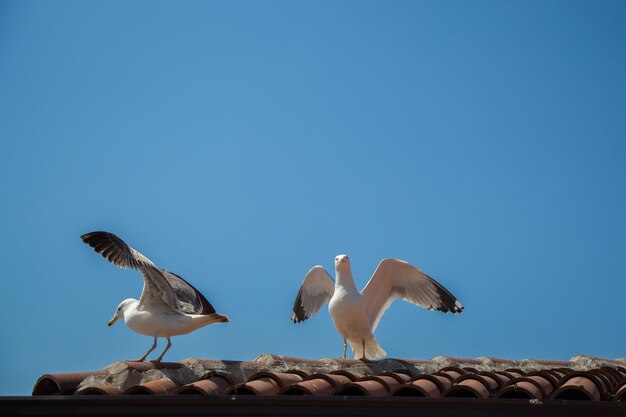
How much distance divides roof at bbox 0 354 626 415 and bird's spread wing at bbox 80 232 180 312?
3.07 feet

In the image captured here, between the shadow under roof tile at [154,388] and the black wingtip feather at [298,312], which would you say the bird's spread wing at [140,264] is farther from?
the black wingtip feather at [298,312]

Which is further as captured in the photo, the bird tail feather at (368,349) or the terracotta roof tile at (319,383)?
the bird tail feather at (368,349)

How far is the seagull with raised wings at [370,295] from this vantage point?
8.86 m

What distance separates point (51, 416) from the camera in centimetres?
463

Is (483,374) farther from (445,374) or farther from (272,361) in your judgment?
(272,361)

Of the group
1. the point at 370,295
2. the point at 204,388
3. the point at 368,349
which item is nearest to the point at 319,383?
the point at 204,388

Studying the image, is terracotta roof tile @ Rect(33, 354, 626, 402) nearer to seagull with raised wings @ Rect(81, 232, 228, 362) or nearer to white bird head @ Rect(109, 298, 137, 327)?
seagull with raised wings @ Rect(81, 232, 228, 362)

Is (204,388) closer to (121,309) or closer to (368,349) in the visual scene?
(121,309)

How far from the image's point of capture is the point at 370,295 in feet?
31.4

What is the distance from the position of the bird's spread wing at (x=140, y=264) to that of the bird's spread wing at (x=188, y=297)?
0.11 meters

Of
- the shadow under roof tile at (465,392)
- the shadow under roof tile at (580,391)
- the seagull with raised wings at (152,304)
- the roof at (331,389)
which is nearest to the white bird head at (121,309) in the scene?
the seagull with raised wings at (152,304)

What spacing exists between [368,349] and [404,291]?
0.88m

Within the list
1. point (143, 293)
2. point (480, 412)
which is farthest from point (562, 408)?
point (143, 293)

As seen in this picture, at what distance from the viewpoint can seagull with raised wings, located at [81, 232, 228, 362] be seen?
6973mm
